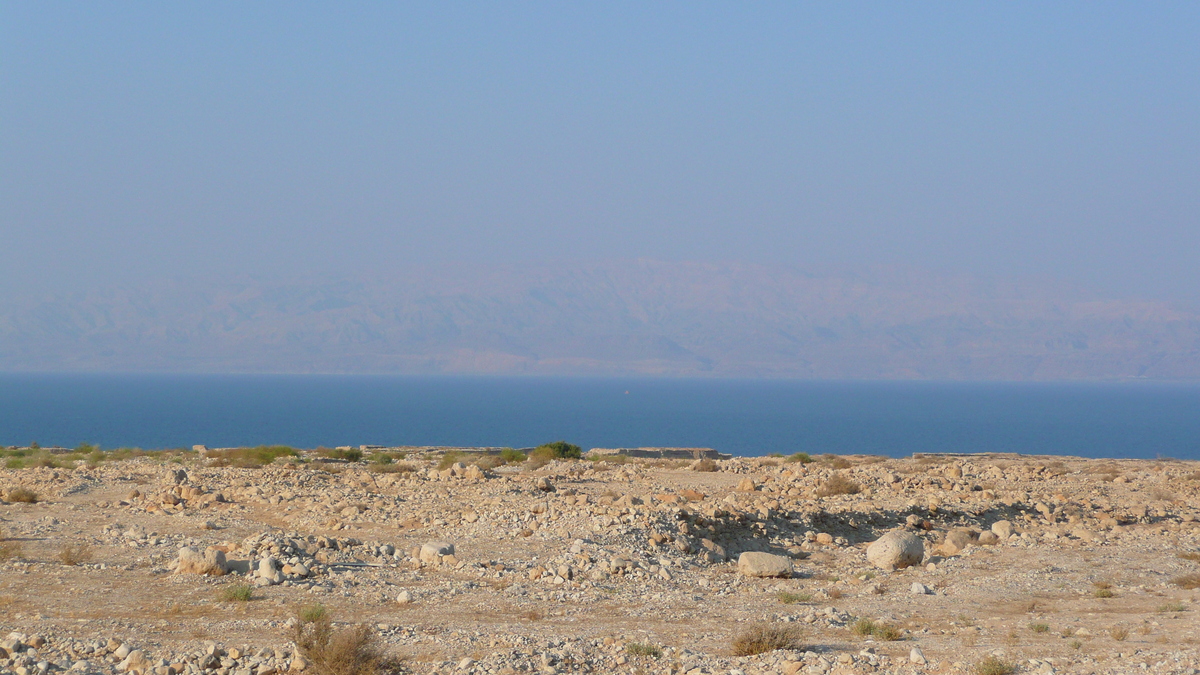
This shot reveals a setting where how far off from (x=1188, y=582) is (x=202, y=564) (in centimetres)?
1312

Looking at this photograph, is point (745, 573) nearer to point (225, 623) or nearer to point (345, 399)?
point (225, 623)

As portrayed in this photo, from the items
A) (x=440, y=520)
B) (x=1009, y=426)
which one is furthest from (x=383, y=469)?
(x=1009, y=426)

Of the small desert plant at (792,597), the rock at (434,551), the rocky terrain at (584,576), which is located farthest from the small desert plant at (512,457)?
the small desert plant at (792,597)

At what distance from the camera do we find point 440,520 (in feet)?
56.9

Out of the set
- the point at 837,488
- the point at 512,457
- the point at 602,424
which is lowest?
the point at 602,424

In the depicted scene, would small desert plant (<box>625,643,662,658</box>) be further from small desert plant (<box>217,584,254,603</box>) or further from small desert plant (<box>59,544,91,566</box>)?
small desert plant (<box>59,544,91,566</box>)

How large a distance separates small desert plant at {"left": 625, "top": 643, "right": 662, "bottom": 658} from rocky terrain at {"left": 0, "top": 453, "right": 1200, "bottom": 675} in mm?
52

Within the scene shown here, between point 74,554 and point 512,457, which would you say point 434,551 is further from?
point 512,457

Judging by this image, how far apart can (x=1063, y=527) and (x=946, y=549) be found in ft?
14.3

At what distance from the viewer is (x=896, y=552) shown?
1512 cm

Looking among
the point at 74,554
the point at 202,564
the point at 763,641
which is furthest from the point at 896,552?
the point at 74,554

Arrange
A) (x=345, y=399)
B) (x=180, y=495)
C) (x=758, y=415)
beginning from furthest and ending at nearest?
(x=345, y=399) → (x=758, y=415) → (x=180, y=495)

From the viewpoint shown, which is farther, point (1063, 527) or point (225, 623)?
point (1063, 527)

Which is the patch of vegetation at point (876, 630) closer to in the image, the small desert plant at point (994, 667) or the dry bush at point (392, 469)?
the small desert plant at point (994, 667)
